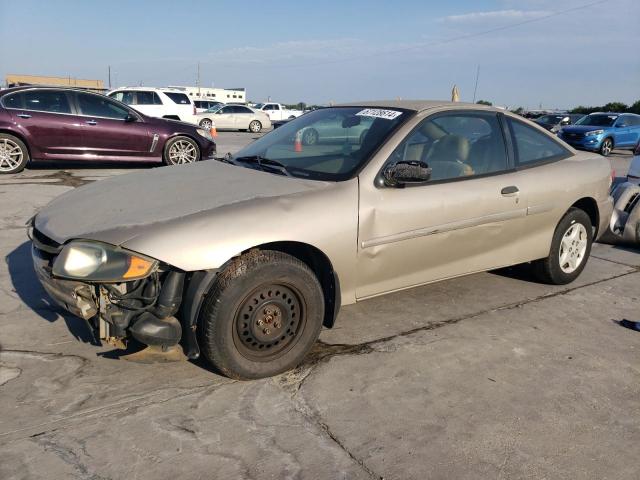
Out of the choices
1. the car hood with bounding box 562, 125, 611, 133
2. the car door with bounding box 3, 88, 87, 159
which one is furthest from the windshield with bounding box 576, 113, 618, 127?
the car door with bounding box 3, 88, 87, 159

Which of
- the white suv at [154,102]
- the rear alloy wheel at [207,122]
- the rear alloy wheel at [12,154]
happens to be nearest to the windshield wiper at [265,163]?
the rear alloy wheel at [12,154]

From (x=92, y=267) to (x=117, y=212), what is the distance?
1.45 ft

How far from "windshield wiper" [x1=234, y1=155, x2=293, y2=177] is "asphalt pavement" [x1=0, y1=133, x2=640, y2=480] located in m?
1.15

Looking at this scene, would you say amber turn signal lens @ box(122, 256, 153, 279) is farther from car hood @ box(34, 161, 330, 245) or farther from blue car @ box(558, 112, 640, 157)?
blue car @ box(558, 112, 640, 157)

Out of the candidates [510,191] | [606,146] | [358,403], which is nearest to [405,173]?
[510,191]

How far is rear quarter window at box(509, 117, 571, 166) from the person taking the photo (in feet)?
14.1

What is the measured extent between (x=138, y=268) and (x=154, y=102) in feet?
54.0

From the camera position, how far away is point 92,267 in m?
2.71

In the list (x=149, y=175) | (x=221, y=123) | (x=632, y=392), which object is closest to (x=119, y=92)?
(x=221, y=123)

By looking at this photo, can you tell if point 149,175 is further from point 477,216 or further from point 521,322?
point 521,322

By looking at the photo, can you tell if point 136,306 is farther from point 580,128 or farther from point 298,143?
point 580,128

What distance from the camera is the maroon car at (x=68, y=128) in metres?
9.12

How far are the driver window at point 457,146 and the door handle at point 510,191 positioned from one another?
0.16 m

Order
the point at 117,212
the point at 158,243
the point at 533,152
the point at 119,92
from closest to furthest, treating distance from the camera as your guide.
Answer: the point at 158,243, the point at 117,212, the point at 533,152, the point at 119,92
